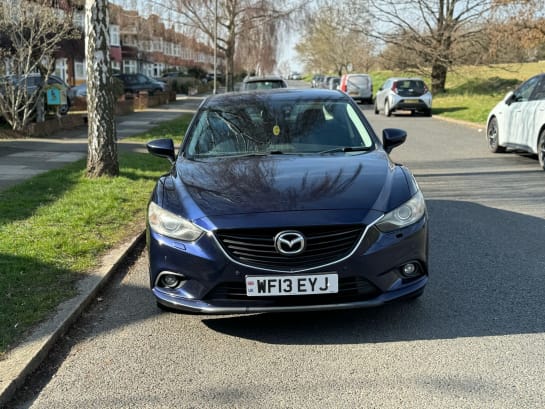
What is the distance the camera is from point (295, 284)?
11.7 feet

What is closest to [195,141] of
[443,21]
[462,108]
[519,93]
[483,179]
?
[483,179]

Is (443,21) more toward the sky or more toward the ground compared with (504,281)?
more toward the sky

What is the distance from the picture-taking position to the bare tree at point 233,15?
30.5 metres

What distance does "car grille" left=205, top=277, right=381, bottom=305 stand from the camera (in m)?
3.61

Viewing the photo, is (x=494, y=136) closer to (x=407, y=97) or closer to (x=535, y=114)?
(x=535, y=114)

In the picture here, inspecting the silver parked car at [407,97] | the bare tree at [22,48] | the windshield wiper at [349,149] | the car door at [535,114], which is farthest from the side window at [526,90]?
the silver parked car at [407,97]

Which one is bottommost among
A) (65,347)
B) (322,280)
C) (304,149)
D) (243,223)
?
(65,347)

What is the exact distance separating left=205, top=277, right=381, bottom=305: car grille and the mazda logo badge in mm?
273

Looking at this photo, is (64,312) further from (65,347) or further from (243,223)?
(243,223)

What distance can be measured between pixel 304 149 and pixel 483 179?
5838 millimetres

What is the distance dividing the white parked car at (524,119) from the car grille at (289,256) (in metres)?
8.08

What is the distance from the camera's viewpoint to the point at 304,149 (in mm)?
5000

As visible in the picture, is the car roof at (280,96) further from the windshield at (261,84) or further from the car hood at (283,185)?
the windshield at (261,84)

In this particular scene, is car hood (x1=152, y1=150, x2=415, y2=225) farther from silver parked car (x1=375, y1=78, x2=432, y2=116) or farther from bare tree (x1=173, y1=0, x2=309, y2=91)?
bare tree (x1=173, y1=0, x2=309, y2=91)
